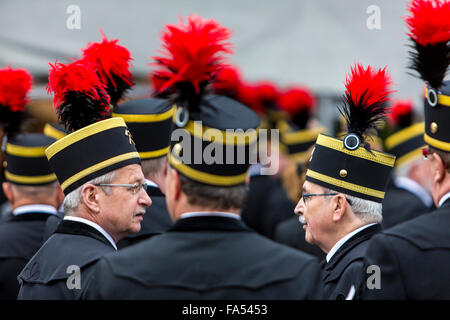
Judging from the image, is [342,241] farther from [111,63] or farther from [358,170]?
[111,63]

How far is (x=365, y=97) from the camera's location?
3.42 meters

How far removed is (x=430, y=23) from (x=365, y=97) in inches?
21.8

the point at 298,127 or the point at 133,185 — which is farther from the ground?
the point at 133,185

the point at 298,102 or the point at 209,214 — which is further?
the point at 298,102

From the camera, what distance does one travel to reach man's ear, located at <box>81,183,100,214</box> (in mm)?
3342

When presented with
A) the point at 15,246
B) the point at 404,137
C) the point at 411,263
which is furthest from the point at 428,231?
the point at 404,137

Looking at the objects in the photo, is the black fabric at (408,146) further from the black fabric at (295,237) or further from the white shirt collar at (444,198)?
the white shirt collar at (444,198)

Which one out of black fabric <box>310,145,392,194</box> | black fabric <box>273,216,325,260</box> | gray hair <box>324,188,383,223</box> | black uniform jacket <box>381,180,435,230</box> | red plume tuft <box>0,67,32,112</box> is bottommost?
black fabric <box>273,216,325,260</box>

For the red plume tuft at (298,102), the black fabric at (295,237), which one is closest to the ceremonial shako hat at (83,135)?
the black fabric at (295,237)

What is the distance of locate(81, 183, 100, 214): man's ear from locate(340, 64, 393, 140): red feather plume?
56.4 inches

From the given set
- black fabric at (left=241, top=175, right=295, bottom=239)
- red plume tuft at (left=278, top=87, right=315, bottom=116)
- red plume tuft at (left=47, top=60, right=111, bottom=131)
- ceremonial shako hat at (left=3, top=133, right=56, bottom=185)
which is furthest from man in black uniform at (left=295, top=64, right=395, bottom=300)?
red plume tuft at (left=278, top=87, right=315, bottom=116)

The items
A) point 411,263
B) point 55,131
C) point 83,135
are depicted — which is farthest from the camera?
point 55,131

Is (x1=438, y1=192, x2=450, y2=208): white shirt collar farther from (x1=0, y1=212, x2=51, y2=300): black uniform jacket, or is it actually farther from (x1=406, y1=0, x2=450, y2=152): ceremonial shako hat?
(x1=0, y1=212, x2=51, y2=300): black uniform jacket

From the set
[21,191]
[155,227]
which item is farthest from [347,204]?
[21,191]
